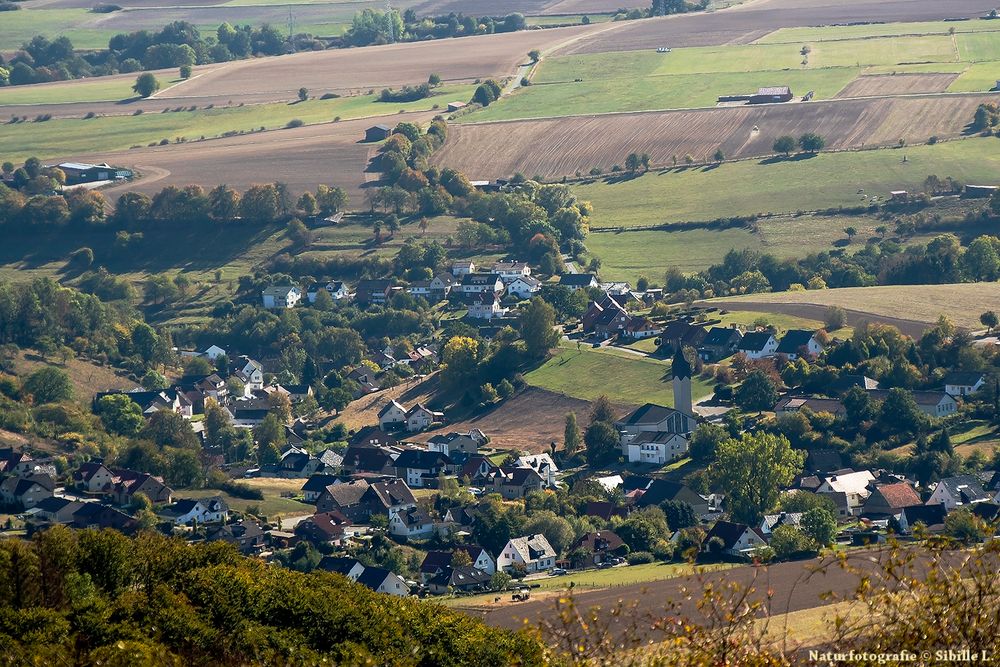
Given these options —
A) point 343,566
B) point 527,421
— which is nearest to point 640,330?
point 527,421

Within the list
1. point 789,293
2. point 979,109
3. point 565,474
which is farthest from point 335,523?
point 979,109

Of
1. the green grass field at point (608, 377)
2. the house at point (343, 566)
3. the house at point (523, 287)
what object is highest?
the house at point (343, 566)

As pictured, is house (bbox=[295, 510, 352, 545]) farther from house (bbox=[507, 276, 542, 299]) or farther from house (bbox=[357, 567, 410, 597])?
house (bbox=[507, 276, 542, 299])

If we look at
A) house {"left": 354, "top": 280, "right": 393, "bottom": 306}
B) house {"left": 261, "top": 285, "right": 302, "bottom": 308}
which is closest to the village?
house {"left": 354, "top": 280, "right": 393, "bottom": 306}

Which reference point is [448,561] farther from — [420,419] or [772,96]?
[772,96]

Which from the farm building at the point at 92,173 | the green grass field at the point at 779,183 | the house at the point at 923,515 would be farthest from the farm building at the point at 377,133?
the house at the point at 923,515

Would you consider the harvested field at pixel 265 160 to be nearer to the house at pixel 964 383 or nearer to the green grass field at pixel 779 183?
the green grass field at pixel 779 183
